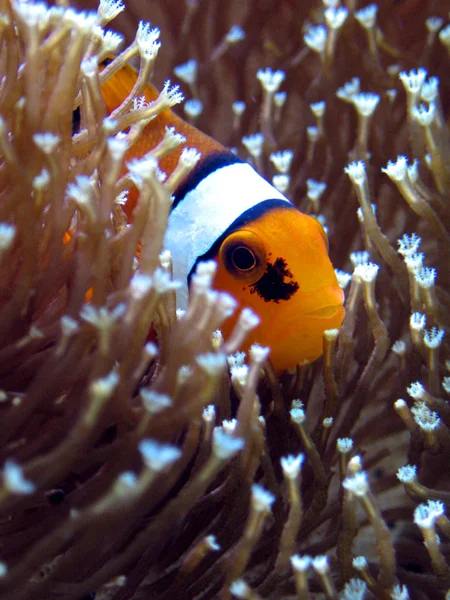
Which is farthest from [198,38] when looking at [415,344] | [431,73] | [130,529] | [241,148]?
[130,529]

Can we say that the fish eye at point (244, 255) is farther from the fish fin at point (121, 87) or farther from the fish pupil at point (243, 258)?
the fish fin at point (121, 87)

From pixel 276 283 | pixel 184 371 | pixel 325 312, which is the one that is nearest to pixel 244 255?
pixel 276 283

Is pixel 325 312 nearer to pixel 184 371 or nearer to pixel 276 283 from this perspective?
pixel 276 283

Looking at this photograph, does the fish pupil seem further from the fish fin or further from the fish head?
the fish fin

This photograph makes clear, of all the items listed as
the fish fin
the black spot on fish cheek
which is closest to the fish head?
Answer: the black spot on fish cheek

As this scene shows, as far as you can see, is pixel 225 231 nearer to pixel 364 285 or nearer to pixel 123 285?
pixel 364 285
